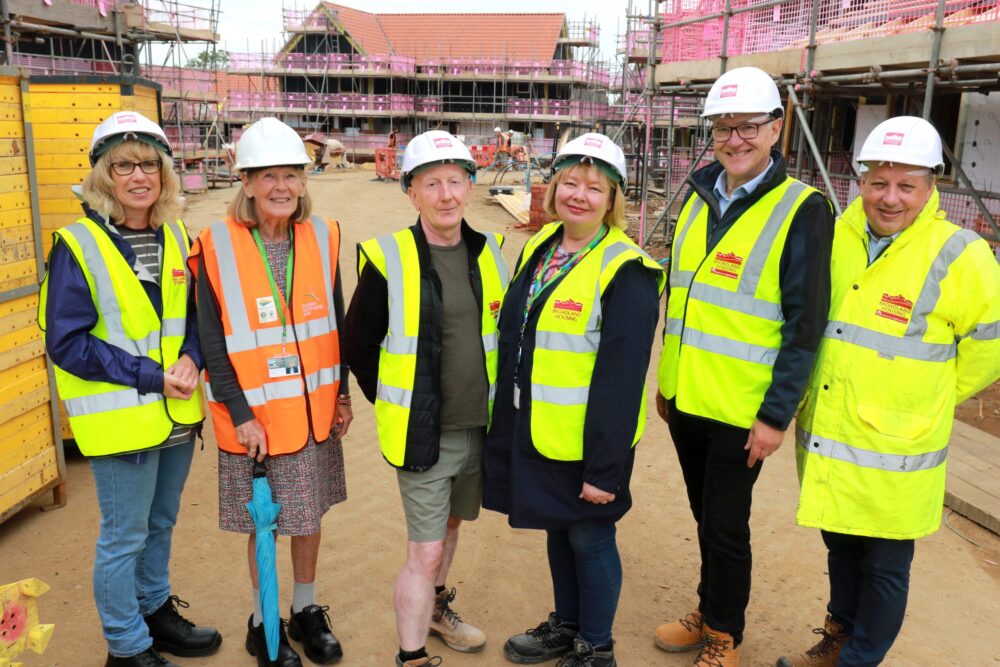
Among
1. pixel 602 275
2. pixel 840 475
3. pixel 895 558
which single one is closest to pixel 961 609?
pixel 895 558

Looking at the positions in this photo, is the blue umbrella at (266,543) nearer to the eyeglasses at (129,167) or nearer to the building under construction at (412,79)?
the eyeglasses at (129,167)

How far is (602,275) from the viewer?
9.93 ft

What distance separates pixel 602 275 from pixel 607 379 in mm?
393

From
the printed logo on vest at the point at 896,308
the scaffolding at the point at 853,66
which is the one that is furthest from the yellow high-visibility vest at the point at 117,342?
the scaffolding at the point at 853,66

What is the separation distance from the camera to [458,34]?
1982 inches

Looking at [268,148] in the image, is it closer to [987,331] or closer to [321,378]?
[321,378]

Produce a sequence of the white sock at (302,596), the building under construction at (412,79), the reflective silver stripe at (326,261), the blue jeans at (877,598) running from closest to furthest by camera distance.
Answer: the blue jeans at (877,598)
the reflective silver stripe at (326,261)
the white sock at (302,596)
the building under construction at (412,79)

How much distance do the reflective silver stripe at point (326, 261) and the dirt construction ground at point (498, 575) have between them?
1.55 metres

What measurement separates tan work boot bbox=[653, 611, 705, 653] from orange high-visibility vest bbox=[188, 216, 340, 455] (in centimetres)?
186

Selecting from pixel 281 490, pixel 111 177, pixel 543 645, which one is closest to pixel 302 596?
pixel 281 490

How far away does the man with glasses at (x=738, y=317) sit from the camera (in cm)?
304

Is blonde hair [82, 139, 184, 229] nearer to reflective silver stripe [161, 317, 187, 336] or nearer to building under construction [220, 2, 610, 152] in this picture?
reflective silver stripe [161, 317, 187, 336]

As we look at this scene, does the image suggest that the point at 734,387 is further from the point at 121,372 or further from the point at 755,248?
the point at 121,372

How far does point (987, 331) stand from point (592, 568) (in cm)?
173
